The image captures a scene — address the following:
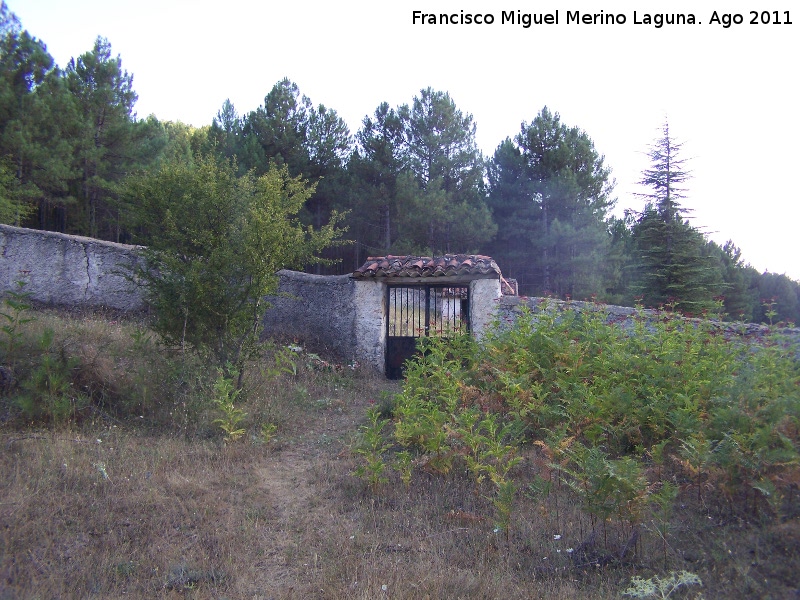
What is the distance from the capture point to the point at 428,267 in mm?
10391

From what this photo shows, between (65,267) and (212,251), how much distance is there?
5.57 meters

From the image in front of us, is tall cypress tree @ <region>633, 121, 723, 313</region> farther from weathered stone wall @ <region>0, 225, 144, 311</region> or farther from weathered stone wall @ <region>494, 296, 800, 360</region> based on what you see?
weathered stone wall @ <region>0, 225, 144, 311</region>

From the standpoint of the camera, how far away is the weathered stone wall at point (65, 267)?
10695mm

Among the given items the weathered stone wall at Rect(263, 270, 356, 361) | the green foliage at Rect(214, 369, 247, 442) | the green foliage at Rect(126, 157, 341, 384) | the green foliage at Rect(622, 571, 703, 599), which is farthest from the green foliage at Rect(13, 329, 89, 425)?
the green foliage at Rect(622, 571, 703, 599)

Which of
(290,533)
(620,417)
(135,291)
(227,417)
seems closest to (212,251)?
(227,417)

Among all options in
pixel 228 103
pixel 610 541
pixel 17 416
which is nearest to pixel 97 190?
pixel 228 103

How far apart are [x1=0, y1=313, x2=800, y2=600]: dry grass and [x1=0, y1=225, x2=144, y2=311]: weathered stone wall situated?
5469 millimetres

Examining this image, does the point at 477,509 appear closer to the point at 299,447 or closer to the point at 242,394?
the point at 299,447

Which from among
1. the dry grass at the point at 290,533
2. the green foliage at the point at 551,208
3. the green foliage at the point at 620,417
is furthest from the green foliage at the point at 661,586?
the green foliage at the point at 551,208

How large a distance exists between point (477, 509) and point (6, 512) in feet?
11.9

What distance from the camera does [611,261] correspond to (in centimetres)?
2100

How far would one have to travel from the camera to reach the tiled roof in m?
10.2

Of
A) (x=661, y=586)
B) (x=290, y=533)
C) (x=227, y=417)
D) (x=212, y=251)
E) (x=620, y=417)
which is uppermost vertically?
(x=212, y=251)

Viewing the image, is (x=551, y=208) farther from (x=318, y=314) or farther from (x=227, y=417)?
(x=227, y=417)
